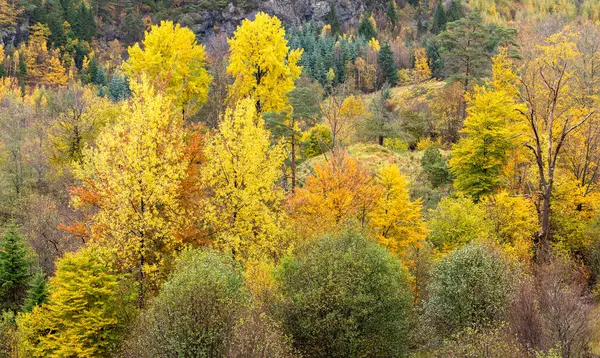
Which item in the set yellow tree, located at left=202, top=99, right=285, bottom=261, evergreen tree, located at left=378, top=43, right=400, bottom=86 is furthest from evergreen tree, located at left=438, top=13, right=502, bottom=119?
evergreen tree, located at left=378, top=43, right=400, bottom=86

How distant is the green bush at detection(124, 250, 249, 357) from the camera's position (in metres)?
17.8

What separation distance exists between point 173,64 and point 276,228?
46.3 feet

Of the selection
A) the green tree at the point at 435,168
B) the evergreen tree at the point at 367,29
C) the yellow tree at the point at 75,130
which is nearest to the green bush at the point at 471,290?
the green tree at the point at 435,168

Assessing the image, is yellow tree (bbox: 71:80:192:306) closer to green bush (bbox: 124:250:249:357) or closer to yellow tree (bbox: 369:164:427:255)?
green bush (bbox: 124:250:249:357)

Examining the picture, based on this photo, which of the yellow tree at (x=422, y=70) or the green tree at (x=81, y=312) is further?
the yellow tree at (x=422, y=70)

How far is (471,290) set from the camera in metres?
22.4

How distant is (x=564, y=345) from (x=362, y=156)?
29481mm

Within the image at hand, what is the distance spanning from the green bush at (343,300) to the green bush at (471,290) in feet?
6.03

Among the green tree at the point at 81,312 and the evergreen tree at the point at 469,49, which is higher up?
the evergreen tree at the point at 469,49

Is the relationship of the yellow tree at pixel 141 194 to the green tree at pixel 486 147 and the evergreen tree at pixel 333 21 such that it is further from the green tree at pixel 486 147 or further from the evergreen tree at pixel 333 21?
the evergreen tree at pixel 333 21

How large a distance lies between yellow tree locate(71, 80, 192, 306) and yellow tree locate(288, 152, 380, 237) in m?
6.84

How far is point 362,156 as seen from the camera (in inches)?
1810

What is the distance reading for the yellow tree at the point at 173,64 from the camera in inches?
1265

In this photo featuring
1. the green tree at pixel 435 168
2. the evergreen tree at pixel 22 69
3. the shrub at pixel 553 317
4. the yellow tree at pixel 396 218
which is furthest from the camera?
the evergreen tree at pixel 22 69
